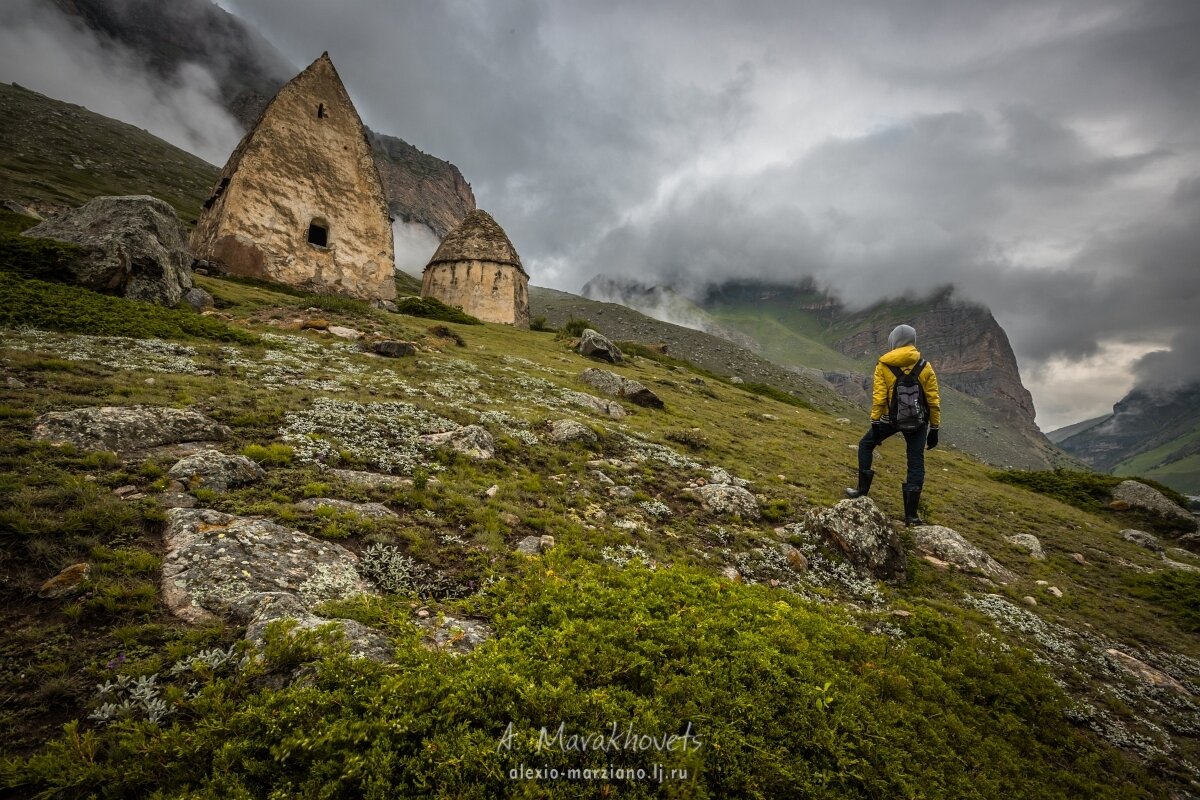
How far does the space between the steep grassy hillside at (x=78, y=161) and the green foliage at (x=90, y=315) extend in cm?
5886

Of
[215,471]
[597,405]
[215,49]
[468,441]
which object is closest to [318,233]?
[597,405]

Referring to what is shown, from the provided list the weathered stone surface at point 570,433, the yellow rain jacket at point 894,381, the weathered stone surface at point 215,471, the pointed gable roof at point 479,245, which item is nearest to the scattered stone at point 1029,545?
the yellow rain jacket at point 894,381

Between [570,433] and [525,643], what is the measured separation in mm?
8129

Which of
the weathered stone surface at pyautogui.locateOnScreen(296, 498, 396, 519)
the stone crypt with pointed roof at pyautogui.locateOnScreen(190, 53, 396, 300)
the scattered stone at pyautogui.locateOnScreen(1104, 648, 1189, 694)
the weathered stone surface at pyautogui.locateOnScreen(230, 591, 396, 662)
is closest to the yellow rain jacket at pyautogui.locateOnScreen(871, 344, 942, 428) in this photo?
the scattered stone at pyautogui.locateOnScreen(1104, 648, 1189, 694)

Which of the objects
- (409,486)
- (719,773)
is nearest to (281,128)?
(409,486)

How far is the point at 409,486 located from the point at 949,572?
10573 millimetres

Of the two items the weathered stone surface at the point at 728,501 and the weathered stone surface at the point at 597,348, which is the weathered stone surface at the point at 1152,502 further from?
the weathered stone surface at the point at 597,348

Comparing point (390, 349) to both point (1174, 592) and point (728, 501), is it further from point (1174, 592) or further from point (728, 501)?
point (1174, 592)

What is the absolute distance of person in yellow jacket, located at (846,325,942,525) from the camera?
988cm

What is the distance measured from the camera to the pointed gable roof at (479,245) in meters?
42.9

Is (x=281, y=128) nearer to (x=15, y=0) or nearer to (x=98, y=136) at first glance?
(x=98, y=136)

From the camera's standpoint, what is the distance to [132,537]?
15.7ft

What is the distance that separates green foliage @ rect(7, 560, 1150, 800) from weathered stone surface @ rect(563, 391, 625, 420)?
11.8m

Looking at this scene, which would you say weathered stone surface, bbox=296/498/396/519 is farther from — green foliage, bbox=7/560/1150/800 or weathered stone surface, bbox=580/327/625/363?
weathered stone surface, bbox=580/327/625/363
